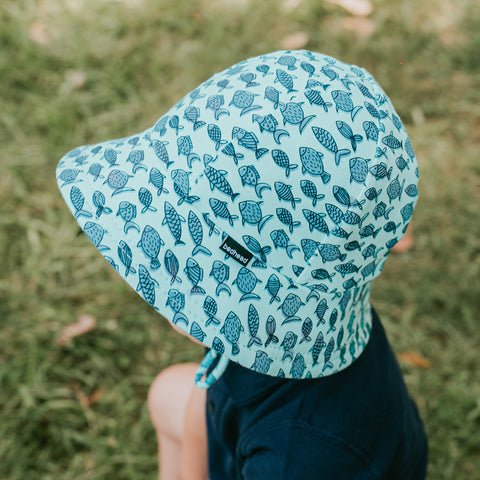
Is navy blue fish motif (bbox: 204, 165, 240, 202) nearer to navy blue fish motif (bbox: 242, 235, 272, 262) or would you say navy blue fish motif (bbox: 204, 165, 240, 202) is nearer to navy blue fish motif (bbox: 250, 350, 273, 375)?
navy blue fish motif (bbox: 242, 235, 272, 262)

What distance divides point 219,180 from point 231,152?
1.9 inches

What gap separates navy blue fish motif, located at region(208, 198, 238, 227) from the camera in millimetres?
867

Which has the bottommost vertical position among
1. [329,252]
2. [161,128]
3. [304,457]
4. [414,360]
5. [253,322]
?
[414,360]

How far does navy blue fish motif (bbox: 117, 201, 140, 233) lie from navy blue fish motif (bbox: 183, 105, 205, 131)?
175 millimetres

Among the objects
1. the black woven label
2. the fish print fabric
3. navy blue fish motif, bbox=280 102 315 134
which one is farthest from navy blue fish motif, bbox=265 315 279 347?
navy blue fish motif, bbox=280 102 315 134

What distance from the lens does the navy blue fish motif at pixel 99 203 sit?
956 millimetres

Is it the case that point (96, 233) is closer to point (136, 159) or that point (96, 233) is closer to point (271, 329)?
point (136, 159)

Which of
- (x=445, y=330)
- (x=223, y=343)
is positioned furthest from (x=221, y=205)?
(x=445, y=330)

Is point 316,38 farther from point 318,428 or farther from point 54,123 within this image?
point 318,428

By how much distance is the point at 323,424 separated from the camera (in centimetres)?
99

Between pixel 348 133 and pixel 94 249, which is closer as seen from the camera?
pixel 348 133

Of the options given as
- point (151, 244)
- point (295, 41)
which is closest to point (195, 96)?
point (151, 244)

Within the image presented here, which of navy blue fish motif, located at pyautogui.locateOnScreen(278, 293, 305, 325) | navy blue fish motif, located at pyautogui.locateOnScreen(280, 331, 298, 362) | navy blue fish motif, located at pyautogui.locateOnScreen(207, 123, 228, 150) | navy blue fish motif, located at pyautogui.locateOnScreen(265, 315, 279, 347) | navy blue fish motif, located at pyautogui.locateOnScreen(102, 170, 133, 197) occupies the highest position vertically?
navy blue fish motif, located at pyautogui.locateOnScreen(207, 123, 228, 150)

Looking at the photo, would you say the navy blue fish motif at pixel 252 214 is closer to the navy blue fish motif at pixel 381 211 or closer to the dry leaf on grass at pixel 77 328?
the navy blue fish motif at pixel 381 211
